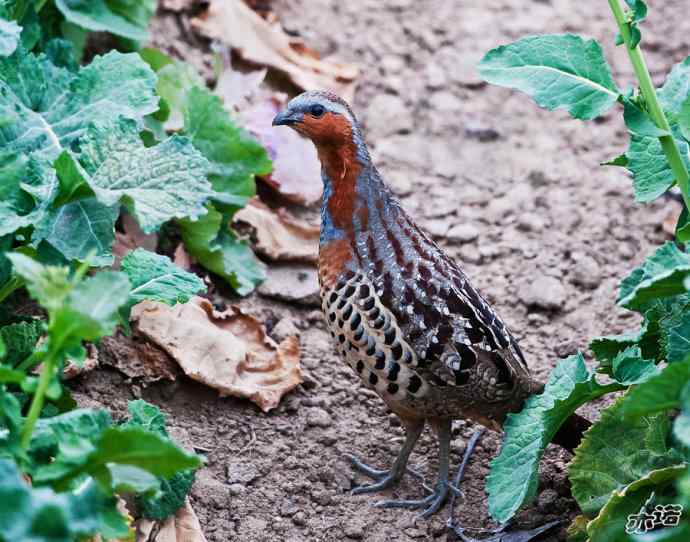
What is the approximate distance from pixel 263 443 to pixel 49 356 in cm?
181

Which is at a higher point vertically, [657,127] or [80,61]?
[657,127]

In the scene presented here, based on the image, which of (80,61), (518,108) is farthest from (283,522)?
(518,108)

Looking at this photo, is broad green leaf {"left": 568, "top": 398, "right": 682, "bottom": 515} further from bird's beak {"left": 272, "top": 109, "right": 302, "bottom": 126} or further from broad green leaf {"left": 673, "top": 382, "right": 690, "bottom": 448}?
bird's beak {"left": 272, "top": 109, "right": 302, "bottom": 126}

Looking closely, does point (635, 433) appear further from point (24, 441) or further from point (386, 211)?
point (24, 441)

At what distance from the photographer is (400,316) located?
4504mm

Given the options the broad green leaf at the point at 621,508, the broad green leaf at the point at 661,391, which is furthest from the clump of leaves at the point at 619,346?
the broad green leaf at the point at 661,391

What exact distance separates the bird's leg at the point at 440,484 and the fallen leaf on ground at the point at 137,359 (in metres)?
1.16

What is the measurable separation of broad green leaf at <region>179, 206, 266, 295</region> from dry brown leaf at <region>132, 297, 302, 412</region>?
9.4 inches

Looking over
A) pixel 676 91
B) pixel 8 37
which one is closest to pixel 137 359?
pixel 8 37

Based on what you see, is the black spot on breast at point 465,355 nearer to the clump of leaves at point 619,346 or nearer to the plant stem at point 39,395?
the clump of leaves at point 619,346

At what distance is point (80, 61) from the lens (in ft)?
20.7

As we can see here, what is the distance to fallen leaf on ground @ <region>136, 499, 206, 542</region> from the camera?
4176 mm

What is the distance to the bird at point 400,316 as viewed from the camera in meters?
4.50

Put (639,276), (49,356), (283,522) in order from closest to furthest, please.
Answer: (49,356), (639,276), (283,522)
